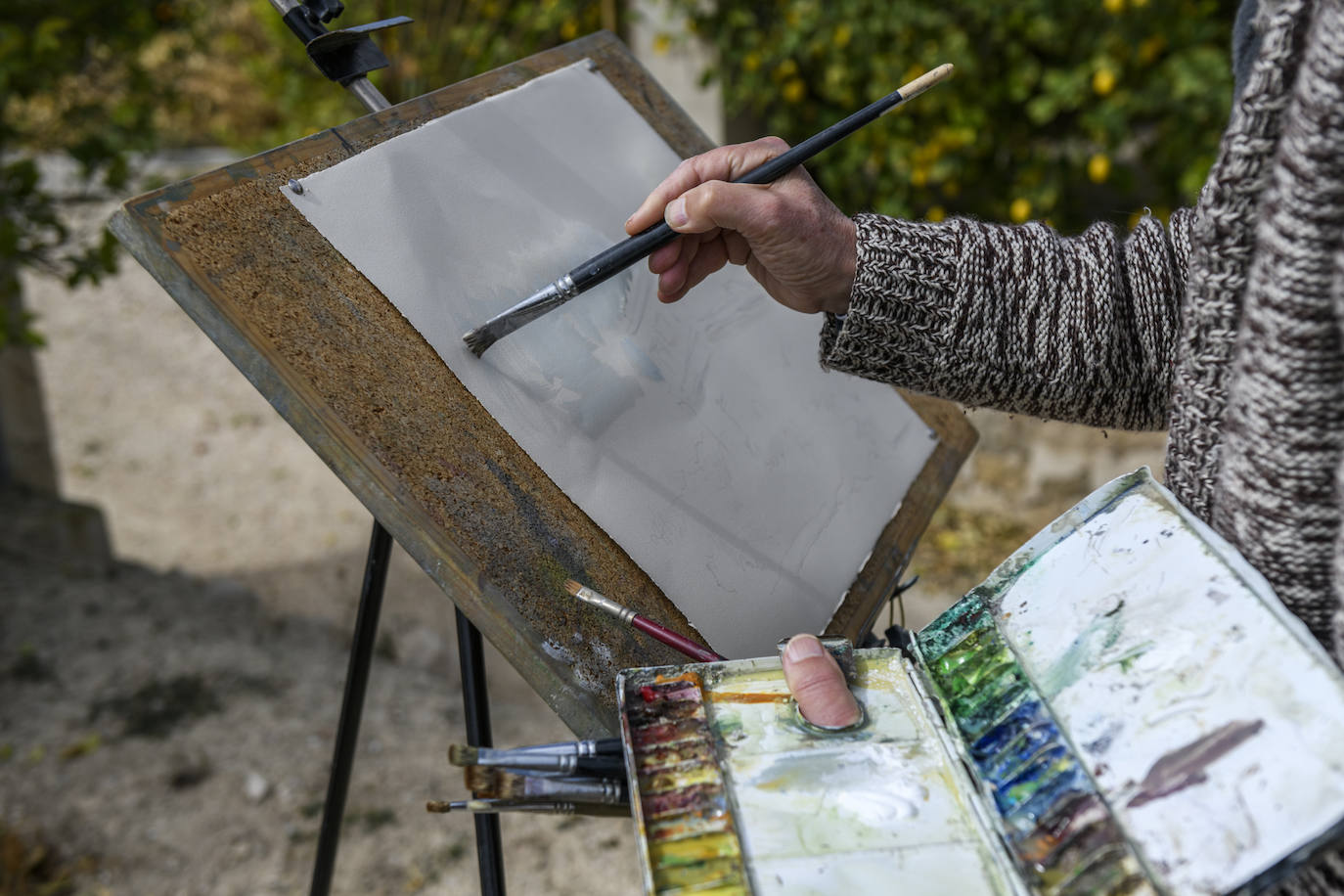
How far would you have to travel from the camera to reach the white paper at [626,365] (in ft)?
3.28

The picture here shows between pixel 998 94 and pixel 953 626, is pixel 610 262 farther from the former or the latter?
pixel 998 94

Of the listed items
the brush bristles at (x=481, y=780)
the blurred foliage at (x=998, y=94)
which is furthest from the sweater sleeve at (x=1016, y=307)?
the blurred foliage at (x=998, y=94)

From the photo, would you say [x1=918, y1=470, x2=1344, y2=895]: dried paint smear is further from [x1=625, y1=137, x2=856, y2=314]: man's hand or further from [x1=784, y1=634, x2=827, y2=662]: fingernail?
[x1=625, y1=137, x2=856, y2=314]: man's hand

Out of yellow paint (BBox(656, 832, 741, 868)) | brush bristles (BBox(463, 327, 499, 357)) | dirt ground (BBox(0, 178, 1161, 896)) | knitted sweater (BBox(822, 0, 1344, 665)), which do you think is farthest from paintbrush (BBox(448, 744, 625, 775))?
dirt ground (BBox(0, 178, 1161, 896))

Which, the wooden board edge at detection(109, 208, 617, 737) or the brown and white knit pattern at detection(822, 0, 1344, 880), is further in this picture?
the wooden board edge at detection(109, 208, 617, 737)

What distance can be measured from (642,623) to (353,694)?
0.47 m

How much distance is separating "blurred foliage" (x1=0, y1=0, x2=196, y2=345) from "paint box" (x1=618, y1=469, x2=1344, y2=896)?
196 centimetres

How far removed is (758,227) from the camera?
38.8 inches

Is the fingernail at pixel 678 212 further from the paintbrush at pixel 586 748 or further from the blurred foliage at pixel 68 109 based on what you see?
the blurred foliage at pixel 68 109

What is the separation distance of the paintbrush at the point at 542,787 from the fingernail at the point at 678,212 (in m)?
0.52

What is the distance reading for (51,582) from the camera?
2.68 m

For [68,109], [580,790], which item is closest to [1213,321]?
[580,790]

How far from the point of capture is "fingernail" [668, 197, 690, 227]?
96 centimetres

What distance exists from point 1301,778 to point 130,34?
2.75 meters
